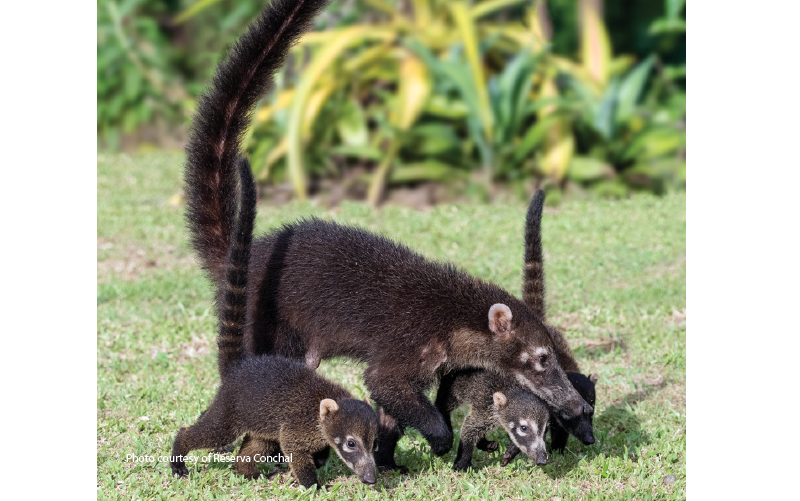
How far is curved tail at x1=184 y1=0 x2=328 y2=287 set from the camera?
4629 millimetres

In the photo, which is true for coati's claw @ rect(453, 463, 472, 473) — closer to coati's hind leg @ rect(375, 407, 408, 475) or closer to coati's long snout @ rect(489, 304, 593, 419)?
coati's hind leg @ rect(375, 407, 408, 475)

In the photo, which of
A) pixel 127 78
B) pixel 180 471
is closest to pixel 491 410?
pixel 180 471

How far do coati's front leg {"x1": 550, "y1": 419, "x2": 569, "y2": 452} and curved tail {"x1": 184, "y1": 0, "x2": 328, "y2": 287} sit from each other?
201 cm

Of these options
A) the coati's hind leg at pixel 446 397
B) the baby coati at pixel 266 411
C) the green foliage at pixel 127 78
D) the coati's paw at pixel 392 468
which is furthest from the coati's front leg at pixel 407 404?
the green foliage at pixel 127 78

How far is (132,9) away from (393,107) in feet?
14.1

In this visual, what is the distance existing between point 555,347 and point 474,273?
8.80 ft

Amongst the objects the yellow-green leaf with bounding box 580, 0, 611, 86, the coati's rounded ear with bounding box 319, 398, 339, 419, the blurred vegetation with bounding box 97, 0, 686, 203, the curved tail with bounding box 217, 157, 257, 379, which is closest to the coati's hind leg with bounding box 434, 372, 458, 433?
the coati's rounded ear with bounding box 319, 398, 339, 419

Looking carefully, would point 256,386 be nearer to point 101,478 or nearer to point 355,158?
point 101,478

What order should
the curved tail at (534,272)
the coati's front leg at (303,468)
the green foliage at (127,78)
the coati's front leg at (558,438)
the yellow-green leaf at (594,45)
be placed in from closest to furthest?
the coati's front leg at (303,468)
the coati's front leg at (558,438)
the curved tail at (534,272)
the yellow-green leaf at (594,45)
the green foliage at (127,78)

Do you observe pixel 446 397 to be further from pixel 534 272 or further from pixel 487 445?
pixel 534 272

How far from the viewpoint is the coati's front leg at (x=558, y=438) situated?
15.8ft

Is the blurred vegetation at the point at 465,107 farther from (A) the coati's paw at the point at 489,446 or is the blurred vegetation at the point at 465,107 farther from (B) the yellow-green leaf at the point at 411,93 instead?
(A) the coati's paw at the point at 489,446

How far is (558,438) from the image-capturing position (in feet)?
16.0

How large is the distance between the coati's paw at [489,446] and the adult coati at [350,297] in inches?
20.4
